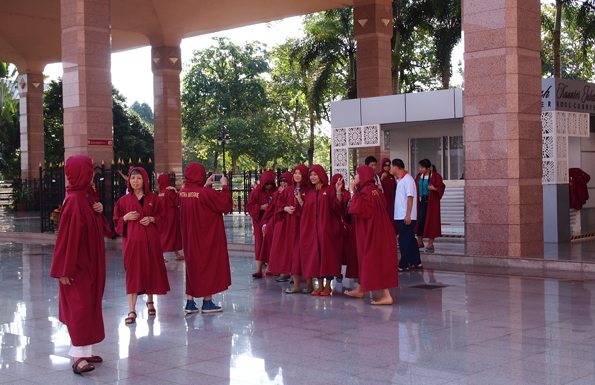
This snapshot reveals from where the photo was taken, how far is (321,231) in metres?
7.98

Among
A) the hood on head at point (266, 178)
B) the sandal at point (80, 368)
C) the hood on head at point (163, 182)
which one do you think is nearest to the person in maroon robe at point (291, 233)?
the hood on head at point (266, 178)

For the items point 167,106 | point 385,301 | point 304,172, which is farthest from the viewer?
point 167,106

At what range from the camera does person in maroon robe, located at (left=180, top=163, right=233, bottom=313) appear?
7.07 meters

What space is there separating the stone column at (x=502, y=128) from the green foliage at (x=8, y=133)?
90.9 feet

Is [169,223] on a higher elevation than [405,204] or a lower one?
lower

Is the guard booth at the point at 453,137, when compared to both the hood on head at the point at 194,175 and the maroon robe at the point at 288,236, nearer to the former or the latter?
the maroon robe at the point at 288,236

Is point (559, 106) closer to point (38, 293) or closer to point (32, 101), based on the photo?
point (38, 293)

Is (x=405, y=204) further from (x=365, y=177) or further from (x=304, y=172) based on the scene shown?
(x=365, y=177)

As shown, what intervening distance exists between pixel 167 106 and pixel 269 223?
1507 centimetres

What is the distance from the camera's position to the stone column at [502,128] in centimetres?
1009

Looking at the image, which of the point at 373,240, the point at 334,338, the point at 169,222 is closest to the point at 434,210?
the point at 373,240

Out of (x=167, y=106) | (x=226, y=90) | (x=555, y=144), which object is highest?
(x=226, y=90)

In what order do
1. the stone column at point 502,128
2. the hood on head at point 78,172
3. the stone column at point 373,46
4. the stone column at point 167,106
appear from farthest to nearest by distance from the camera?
the stone column at point 167,106, the stone column at point 373,46, the stone column at point 502,128, the hood on head at point 78,172

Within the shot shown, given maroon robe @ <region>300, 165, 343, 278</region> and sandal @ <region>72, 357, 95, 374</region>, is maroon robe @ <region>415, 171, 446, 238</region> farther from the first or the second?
sandal @ <region>72, 357, 95, 374</region>
